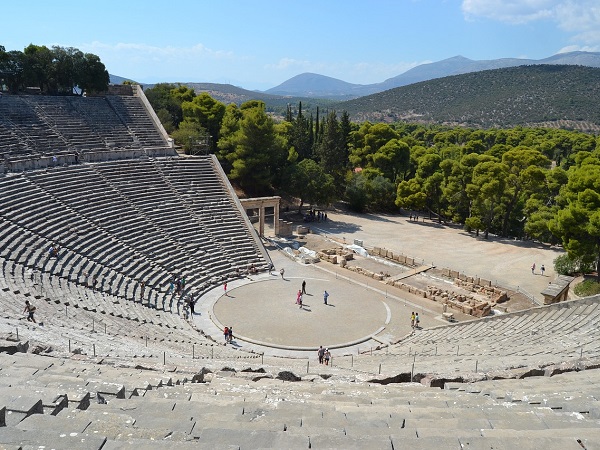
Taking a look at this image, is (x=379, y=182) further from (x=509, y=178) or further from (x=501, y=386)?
(x=501, y=386)

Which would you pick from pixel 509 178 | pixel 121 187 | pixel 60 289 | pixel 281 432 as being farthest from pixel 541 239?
pixel 281 432

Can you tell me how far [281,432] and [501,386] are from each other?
550 centimetres

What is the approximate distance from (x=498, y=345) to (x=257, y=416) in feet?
37.1

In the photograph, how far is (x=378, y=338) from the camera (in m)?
20.2

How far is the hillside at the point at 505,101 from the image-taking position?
427 feet

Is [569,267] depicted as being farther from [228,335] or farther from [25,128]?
[25,128]

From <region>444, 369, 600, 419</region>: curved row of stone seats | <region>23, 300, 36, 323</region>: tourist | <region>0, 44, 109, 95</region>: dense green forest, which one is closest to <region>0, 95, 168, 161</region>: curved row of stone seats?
<region>0, 44, 109, 95</region>: dense green forest

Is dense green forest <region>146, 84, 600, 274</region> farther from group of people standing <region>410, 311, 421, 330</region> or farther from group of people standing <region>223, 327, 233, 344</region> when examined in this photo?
group of people standing <region>223, 327, 233, 344</region>

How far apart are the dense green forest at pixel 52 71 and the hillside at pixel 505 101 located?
114863mm

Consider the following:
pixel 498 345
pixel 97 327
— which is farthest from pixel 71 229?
pixel 498 345

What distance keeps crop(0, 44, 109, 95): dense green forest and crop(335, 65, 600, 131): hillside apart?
11486 cm

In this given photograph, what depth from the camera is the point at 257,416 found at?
6.45 meters

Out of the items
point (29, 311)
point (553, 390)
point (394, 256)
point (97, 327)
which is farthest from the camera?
point (394, 256)

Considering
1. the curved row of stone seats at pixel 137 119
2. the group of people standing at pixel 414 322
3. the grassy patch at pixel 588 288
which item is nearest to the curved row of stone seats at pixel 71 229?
the curved row of stone seats at pixel 137 119
